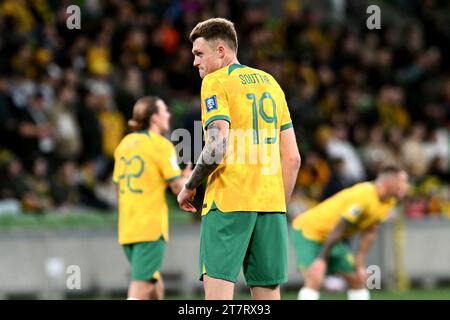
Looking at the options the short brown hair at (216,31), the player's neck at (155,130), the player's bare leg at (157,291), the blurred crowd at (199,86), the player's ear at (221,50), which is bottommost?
the player's bare leg at (157,291)

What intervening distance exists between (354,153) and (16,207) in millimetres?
6671

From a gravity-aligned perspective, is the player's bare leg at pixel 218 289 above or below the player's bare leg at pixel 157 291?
above

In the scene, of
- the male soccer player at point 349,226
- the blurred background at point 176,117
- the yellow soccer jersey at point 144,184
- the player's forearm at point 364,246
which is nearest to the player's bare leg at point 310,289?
the male soccer player at point 349,226

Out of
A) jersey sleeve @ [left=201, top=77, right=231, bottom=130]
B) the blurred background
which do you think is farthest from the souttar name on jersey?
the blurred background

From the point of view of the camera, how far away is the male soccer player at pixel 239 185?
649 cm

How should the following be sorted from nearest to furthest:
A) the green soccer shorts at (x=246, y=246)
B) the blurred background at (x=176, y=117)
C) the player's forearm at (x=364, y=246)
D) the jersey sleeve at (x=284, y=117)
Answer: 1. the green soccer shorts at (x=246, y=246)
2. the jersey sleeve at (x=284, y=117)
3. the player's forearm at (x=364, y=246)
4. the blurred background at (x=176, y=117)

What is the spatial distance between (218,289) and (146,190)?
2.75 metres

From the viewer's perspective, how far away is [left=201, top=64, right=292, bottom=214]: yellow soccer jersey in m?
6.55

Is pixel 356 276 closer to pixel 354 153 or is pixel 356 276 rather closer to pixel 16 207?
pixel 16 207

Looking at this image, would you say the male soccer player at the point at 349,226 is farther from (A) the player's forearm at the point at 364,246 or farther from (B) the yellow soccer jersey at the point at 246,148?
(B) the yellow soccer jersey at the point at 246,148

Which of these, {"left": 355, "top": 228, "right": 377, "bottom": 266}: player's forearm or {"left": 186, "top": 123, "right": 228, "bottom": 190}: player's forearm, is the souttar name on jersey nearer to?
{"left": 186, "top": 123, "right": 228, "bottom": 190}: player's forearm

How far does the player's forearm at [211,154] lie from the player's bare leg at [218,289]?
2.00 feet
